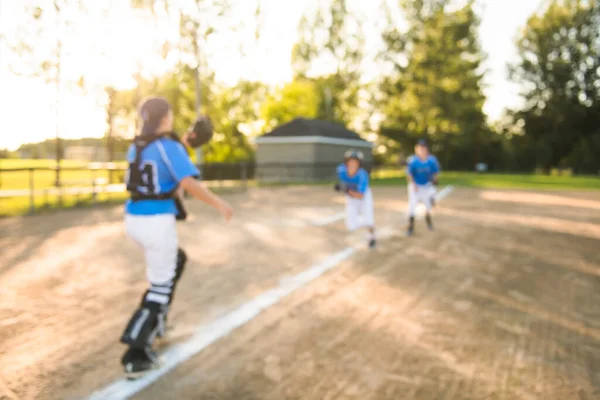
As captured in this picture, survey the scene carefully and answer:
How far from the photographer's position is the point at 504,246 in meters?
9.63

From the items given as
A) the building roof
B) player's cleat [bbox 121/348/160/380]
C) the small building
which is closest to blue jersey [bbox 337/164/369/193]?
player's cleat [bbox 121/348/160/380]

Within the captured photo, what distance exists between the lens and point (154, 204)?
3793mm

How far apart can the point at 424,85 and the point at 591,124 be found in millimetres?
22734

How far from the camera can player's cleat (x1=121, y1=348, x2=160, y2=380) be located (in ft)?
12.1

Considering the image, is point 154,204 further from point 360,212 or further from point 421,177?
point 421,177

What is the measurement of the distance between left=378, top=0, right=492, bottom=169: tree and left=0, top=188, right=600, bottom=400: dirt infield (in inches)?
1693

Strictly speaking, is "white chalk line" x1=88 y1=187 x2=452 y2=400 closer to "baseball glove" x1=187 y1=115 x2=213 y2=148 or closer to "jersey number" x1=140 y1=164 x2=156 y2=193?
"jersey number" x1=140 y1=164 x2=156 y2=193

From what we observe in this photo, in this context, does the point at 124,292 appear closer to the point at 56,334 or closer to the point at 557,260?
the point at 56,334

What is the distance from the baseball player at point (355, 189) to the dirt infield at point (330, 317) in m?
0.48

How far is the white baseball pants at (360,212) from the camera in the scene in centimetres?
953

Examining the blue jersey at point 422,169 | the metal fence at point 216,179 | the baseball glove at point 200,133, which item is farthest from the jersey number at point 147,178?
the metal fence at point 216,179

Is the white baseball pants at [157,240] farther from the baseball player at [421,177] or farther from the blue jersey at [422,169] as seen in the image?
the blue jersey at [422,169]

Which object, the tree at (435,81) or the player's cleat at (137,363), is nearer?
the player's cleat at (137,363)

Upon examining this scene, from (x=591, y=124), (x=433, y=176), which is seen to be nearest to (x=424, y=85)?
(x=591, y=124)
